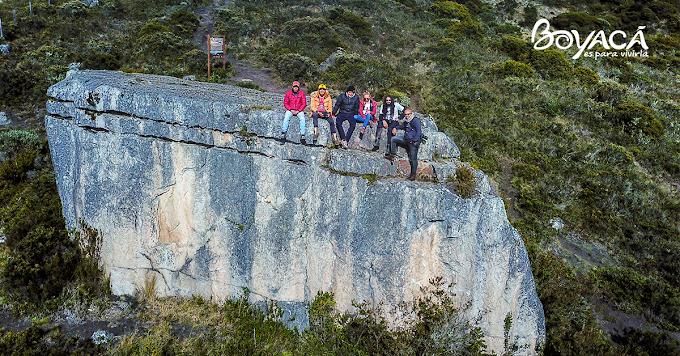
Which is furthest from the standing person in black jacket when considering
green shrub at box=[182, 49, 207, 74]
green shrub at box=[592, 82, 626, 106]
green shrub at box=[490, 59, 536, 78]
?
green shrub at box=[592, 82, 626, 106]

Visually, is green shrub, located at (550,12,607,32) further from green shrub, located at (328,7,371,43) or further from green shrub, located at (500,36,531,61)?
green shrub, located at (328,7,371,43)

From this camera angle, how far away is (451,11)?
35469 millimetres

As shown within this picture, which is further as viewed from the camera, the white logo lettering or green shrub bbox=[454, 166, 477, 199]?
the white logo lettering

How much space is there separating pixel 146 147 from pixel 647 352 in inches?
614

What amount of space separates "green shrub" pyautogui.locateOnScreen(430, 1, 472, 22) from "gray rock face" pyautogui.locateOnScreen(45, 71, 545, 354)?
27.2 metres

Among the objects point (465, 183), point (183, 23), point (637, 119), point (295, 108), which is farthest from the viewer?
point (183, 23)

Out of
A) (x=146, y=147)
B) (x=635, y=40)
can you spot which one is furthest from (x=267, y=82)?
(x=635, y=40)

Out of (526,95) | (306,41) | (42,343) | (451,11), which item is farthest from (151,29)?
(451,11)

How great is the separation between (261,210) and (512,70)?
801 inches

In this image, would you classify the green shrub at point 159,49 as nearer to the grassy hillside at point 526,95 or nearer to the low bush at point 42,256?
the grassy hillside at point 526,95

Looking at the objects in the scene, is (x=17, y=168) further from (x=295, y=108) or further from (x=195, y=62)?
(x=295, y=108)

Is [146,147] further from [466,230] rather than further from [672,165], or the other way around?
[672,165]

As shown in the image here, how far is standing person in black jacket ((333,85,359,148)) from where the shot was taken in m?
10.4

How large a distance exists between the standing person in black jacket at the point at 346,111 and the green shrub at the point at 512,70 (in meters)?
17.0
